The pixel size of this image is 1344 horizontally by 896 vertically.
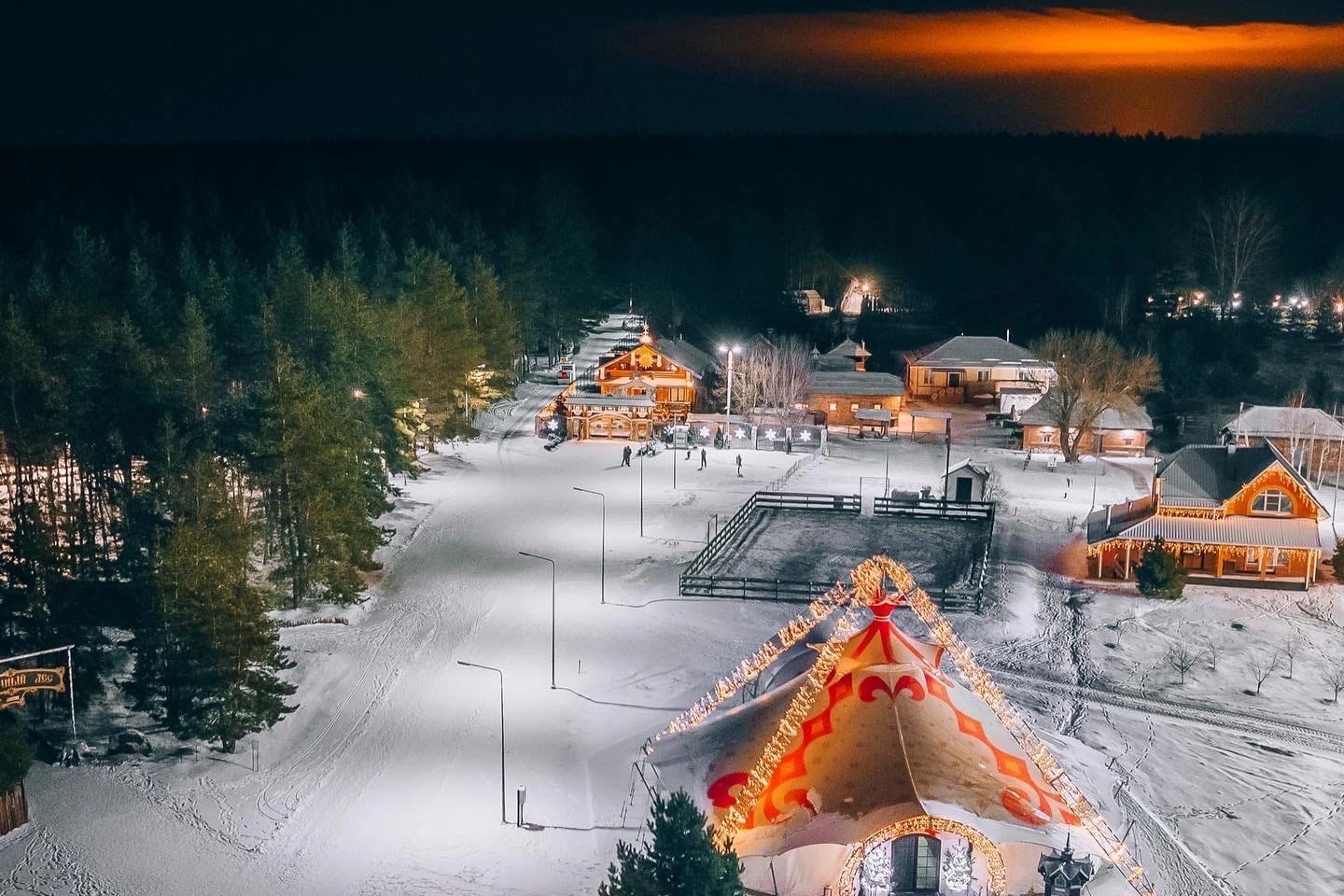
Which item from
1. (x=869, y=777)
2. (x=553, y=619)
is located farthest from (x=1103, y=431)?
(x=869, y=777)

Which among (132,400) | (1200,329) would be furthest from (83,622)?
(1200,329)

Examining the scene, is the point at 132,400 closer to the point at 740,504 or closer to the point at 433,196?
the point at 740,504

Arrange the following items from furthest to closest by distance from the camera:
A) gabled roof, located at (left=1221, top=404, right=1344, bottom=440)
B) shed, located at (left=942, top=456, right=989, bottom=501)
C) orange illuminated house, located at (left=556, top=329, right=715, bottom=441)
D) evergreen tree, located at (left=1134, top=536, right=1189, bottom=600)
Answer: orange illuminated house, located at (left=556, top=329, right=715, bottom=441) → gabled roof, located at (left=1221, top=404, right=1344, bottom=440) → shed, located at (left=942, top=456, right=989, bottom=501) → evergreen tree, located at (left=1134, top=536, right=1189, bottom=600)

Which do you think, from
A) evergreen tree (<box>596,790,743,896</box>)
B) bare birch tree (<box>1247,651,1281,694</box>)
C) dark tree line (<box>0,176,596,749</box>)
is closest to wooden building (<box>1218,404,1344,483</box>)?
bare birch tree (<box>1247,651,1281,694</box>)

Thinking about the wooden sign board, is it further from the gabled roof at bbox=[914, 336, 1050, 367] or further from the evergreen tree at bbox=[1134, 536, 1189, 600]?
the gabled roof at bbox=[914, 336, 1050, 367]

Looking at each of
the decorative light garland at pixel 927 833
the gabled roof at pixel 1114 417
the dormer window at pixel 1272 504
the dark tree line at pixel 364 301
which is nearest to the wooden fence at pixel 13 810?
the dark tree line at pixel 364 301

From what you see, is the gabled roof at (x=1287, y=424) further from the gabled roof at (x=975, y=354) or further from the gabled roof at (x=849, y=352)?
Answer: the gabled roof at (x=849, y=352)
